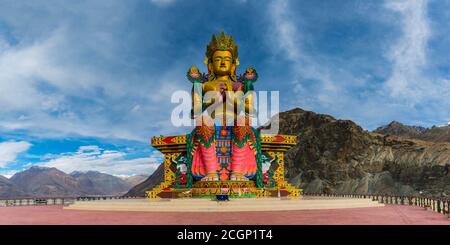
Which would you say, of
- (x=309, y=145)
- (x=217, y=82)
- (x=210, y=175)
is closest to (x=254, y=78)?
(x=217, y=82)

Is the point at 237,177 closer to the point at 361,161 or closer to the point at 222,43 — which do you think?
the point at 222,43

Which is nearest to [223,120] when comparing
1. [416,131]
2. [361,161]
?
[361,161]

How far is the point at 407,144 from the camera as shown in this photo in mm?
74062

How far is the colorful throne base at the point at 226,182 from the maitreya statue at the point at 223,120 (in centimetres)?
73

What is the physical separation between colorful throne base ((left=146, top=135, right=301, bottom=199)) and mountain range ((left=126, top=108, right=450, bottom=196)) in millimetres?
38374

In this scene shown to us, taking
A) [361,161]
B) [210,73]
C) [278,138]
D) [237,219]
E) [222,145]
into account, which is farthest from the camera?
[361,161]

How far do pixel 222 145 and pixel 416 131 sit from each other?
111 m

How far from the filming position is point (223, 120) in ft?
98.5

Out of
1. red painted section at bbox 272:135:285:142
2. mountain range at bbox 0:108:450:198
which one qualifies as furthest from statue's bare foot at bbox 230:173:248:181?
mountain range at bbox 0:108:450:198

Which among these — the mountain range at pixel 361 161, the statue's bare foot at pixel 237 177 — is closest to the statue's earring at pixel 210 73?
the statue's bare foot at pixel 237 177

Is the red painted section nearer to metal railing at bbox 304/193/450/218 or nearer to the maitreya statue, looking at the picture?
the maitreya statue

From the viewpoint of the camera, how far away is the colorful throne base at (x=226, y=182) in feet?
89.8
